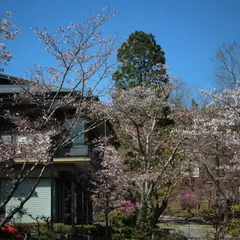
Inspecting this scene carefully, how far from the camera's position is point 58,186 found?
18.7m

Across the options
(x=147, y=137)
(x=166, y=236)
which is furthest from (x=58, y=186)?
(x=166, y=236)

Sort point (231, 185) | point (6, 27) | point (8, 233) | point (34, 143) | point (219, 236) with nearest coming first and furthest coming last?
point (6, 27)
point (34, 143)
point (8, 233)
point (219, 236)
point (231, 185)

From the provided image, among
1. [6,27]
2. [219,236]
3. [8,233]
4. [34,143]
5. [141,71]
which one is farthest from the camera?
[141,71]

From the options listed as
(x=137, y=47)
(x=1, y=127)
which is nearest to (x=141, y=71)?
(x=137, y=47)

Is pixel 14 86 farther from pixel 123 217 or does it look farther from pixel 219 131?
pixel 219 131

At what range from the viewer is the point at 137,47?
30344 millimetres

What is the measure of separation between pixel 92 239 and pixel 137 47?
18423 mm

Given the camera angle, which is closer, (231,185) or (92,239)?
(92,239)

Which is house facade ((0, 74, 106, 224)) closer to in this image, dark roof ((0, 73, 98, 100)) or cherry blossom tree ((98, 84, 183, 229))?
dark roof ((0, 73, 98, 100))

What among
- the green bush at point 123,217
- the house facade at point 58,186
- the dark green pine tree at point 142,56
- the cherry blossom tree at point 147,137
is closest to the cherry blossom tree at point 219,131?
the cherry blossom tree at point 147,137

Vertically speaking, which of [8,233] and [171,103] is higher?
[171,103]

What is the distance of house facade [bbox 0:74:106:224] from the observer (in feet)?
56.2

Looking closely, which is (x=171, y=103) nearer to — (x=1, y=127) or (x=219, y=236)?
(x=219, y=236)

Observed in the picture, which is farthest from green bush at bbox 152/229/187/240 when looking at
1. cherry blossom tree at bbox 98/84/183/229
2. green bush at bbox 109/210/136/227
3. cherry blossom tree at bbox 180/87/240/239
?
green bush at bbox 109/210/136/227
